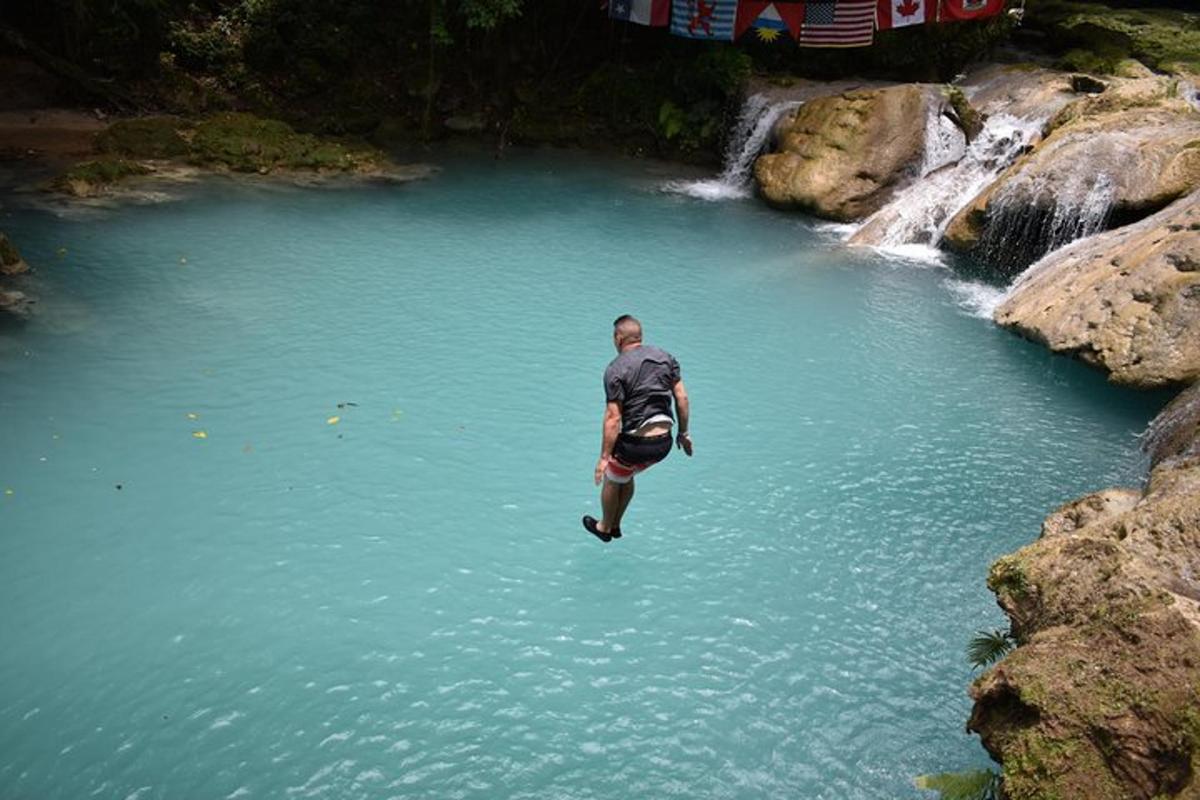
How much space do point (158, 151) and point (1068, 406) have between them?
15.5m

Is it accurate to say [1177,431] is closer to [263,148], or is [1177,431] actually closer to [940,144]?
[940,144]

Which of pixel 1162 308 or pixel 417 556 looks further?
pixel 1162 308

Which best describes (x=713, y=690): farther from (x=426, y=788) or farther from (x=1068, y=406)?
(x=1068, y=406)

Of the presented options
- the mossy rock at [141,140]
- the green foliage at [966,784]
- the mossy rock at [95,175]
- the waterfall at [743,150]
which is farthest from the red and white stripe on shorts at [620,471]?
the mossy rock at [141,140]

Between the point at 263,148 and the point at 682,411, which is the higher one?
the point at 263,148

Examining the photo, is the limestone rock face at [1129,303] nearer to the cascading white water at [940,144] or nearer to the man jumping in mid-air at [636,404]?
the cascading white water at [940,144]

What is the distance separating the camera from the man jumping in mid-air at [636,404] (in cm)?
686

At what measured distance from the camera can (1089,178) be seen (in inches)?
551

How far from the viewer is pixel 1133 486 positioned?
30.3 ft

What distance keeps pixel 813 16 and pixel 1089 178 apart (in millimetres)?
8115

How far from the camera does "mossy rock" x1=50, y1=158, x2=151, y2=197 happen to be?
15352 millimetres

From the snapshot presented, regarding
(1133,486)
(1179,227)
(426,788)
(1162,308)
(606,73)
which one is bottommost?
(426,788)

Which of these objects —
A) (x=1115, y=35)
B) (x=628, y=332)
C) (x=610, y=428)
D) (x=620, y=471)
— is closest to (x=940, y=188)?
(x=1115, y=35)

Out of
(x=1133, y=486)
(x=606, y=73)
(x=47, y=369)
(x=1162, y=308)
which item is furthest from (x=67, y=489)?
(x=606, y=73)
